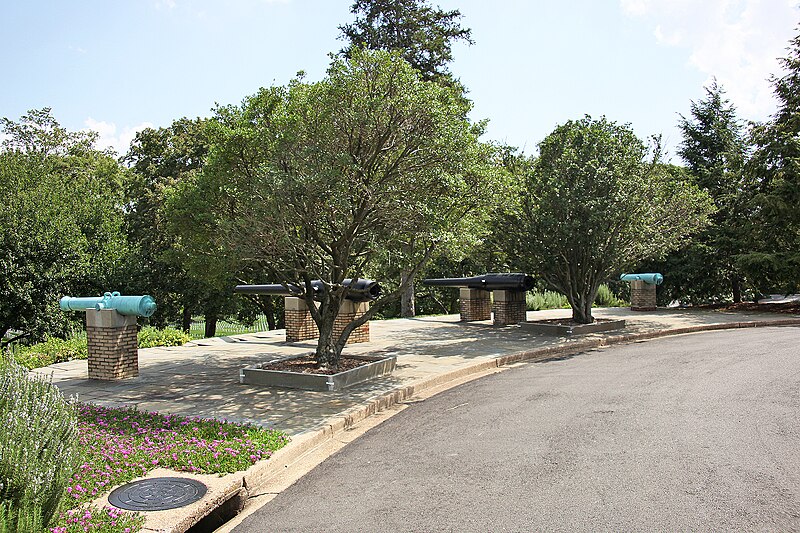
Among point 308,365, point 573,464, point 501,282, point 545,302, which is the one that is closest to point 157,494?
point 573,464

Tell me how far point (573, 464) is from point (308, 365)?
5686mm

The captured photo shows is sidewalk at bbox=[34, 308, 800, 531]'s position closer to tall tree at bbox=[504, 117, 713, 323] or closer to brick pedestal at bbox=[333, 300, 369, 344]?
brick pedestal at bbox=[333, 300, 369, 344]

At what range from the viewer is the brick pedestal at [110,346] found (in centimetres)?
1001

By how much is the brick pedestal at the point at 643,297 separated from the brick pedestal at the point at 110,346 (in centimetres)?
1774

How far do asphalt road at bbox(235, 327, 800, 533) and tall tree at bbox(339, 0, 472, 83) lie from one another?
1874cm

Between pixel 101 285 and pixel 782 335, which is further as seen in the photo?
pixel 101 285

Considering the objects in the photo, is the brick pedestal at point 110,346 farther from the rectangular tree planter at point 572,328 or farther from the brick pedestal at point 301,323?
the rectangular tree planter at point 572,328

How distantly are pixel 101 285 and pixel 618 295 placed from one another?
74.5 feet

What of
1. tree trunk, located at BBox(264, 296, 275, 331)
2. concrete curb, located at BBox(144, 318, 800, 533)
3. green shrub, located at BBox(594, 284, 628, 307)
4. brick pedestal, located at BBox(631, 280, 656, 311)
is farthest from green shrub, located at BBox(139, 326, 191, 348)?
green shrub, located at BBox(594, 284, 628, 307)

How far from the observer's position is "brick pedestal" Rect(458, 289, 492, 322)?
63.8 ft

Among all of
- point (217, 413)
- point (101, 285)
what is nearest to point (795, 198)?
point (217, 413)

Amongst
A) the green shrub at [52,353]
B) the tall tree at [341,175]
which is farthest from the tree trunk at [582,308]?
the green shrub at [52,353]

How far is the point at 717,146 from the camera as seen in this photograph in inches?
1014

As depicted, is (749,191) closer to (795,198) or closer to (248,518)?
(795,198)
